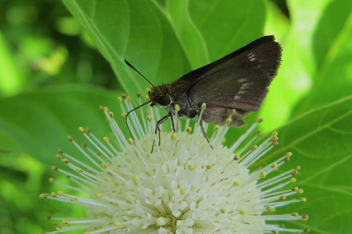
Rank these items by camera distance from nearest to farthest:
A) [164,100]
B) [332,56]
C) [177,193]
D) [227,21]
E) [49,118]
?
[177,193] < [164,100] < [227,21] < [332,56] < [49,118]

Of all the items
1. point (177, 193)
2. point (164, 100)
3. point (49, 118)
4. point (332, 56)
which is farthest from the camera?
point (49, 118)

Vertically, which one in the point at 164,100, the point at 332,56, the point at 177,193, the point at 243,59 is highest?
the point at 332,56

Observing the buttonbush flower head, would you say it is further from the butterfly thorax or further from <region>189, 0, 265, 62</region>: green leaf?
<region>189, 0, 265, 62</region>: green leaf

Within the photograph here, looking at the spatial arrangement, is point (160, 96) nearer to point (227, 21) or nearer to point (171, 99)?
point (171, 99)

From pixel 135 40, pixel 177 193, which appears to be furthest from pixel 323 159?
pixel 135 40

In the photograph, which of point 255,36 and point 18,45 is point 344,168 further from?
point 18,45

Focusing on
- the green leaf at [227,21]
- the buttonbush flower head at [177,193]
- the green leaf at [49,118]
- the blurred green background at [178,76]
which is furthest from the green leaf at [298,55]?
the green leaf at [49,118]

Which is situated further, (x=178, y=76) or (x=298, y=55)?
(x=298, y=55)

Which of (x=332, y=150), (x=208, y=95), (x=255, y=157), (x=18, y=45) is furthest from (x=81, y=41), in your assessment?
(x=332, y=150)
